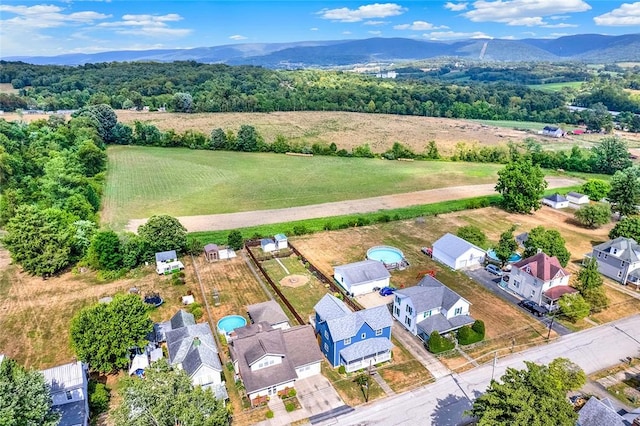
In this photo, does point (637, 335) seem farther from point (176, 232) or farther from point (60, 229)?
point (60, 229)

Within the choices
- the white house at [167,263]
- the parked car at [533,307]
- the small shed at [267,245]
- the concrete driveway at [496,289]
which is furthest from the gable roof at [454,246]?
the white house at [167,263]

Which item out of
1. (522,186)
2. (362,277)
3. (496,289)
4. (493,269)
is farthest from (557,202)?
(362,277)

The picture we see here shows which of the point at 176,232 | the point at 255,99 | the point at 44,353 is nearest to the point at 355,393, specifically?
the point at 44,353

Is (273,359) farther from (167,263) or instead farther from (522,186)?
(522,186)

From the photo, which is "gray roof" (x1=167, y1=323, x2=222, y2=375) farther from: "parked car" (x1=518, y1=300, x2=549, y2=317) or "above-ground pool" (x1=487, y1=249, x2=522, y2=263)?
"above-ground pool" (x1=487, y1=249, x2=522, y2=263)

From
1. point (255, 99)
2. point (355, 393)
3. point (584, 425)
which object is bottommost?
point (355, 393)

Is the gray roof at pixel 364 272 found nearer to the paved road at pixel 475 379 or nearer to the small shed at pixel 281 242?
the small shed at pixel 281 242
